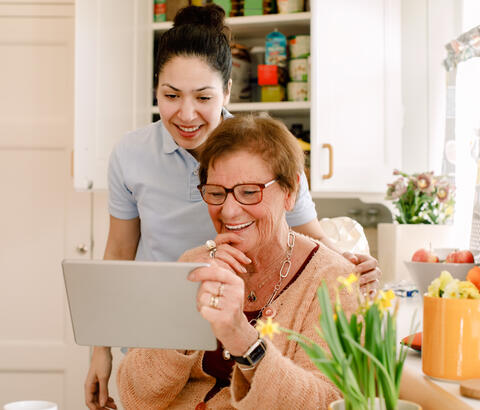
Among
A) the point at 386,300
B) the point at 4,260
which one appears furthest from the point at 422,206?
the point at 4,260

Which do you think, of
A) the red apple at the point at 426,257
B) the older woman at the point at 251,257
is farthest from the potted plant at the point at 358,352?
the red apple at the point at 426,257

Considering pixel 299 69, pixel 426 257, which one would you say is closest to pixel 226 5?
pixel 299 69

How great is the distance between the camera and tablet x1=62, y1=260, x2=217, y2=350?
31.9 inches

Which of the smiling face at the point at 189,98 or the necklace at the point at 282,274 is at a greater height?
the smiling face at the point at 189,98

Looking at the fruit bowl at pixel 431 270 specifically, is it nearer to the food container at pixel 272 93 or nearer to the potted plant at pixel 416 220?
the potted plant at pixel 416 220

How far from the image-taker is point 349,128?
92.4 inches

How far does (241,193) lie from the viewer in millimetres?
1199

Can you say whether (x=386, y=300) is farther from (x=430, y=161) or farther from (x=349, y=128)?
(x=430, y=161)

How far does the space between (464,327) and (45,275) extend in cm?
241

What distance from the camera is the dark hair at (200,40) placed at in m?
1.47

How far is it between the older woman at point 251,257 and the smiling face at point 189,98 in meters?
0.18

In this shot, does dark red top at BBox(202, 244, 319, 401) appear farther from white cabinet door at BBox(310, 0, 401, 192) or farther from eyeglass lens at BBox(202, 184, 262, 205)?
white cabinet door at BBox(310, 0, 401, 192)

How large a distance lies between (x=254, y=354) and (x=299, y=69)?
1.74 m

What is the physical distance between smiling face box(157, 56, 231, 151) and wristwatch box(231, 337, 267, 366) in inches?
26.4
